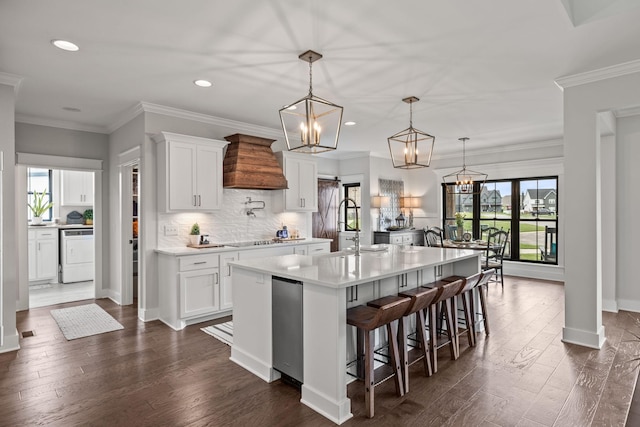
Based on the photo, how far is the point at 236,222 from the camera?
17.9 ft

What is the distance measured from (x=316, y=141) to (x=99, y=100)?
313 centimetres

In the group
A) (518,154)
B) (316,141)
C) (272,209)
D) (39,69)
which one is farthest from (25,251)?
(518,154)

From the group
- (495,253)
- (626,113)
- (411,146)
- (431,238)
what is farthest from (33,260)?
(626,113)

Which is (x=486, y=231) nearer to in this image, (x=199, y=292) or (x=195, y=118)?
(x=199, y=292)

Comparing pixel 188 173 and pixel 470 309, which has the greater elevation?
pixel 188 173

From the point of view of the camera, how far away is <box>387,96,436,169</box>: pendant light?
150 inches

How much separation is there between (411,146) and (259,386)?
10.6 feet

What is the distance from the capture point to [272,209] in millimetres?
5930

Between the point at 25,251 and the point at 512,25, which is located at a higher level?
the point at 512,25

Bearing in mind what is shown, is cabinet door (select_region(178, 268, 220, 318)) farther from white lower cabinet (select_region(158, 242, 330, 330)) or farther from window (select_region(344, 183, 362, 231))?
window (select_region(344, 183, 362, 231))

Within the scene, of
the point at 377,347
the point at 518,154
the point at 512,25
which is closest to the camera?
the point at 512,25

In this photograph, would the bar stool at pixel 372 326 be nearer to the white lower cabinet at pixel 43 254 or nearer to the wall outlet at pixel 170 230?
the wall outlet at pixel 170 230

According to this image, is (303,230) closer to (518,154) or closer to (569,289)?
(569,289)

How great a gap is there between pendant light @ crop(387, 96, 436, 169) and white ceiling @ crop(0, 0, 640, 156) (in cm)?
42
